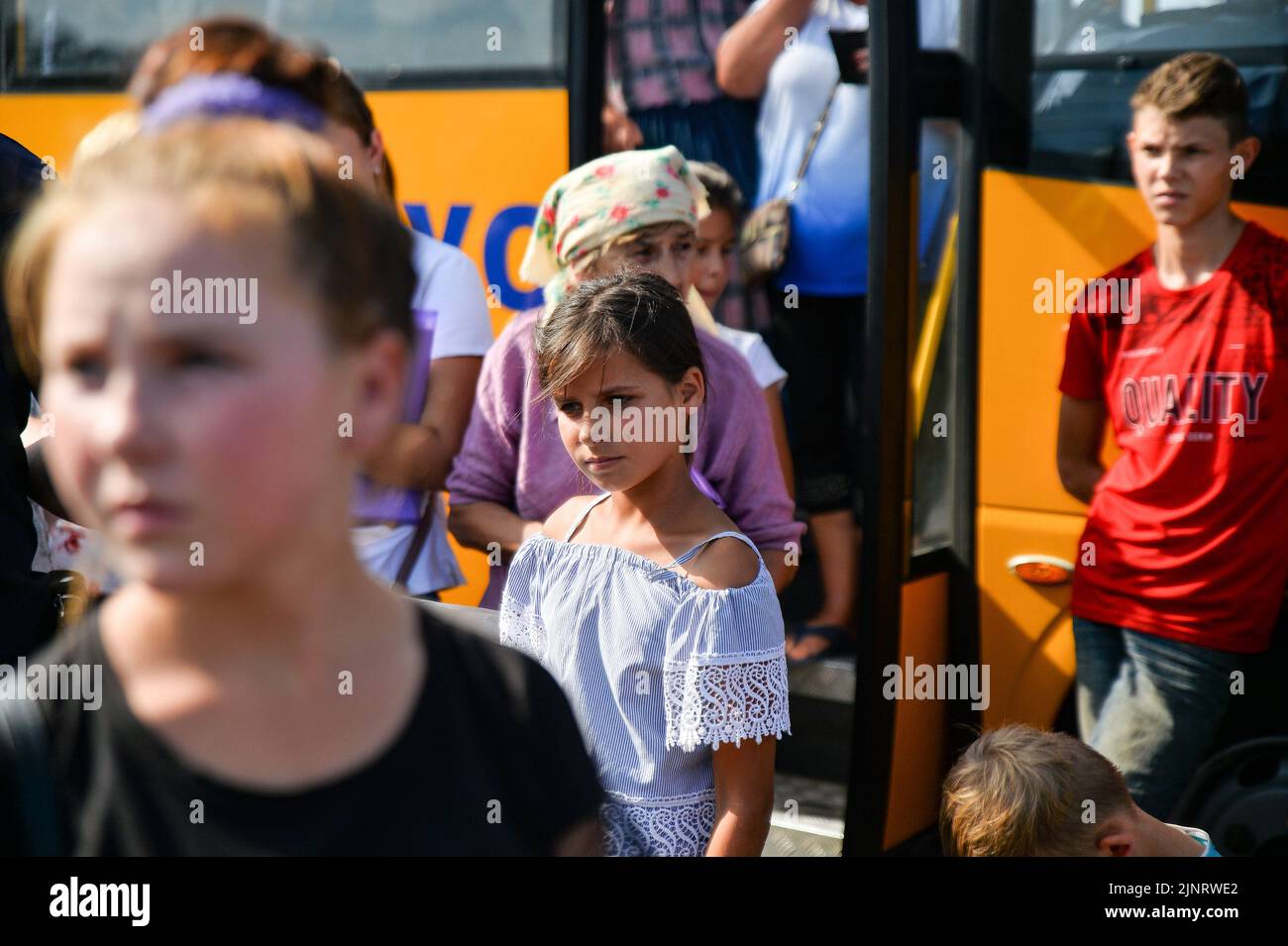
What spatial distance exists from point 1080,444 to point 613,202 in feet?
4.01

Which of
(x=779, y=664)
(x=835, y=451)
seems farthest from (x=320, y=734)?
(x=835, y=451)

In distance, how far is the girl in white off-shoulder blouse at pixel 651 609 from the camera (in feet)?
6.63

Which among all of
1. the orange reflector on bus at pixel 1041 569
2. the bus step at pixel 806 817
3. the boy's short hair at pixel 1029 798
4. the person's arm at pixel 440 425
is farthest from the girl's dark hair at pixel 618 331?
the bus step at pixel 806 817

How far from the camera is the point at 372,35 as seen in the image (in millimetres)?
3623

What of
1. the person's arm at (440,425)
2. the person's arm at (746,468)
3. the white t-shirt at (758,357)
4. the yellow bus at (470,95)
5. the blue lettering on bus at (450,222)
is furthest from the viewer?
the blue lettering on bus at (450,222)

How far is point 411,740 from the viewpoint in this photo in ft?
3.51

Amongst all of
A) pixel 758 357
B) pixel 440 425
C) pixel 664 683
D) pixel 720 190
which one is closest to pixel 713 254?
pixel 720 190

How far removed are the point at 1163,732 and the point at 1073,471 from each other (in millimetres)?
597

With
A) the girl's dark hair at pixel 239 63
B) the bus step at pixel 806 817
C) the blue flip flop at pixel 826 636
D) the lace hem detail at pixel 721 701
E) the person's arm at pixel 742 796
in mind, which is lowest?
the bus step at pixel 806 817

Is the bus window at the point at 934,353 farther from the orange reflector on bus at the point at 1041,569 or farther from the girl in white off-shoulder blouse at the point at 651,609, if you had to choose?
the girl in white off-shoulder blouse at the point at 651,609

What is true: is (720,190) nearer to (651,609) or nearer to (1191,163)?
(1191,163)

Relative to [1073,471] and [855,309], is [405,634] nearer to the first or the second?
[1073,471]

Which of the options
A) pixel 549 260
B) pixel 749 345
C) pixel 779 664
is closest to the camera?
pixel 779 664

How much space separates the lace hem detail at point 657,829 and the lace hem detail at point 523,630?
0.27 meters
